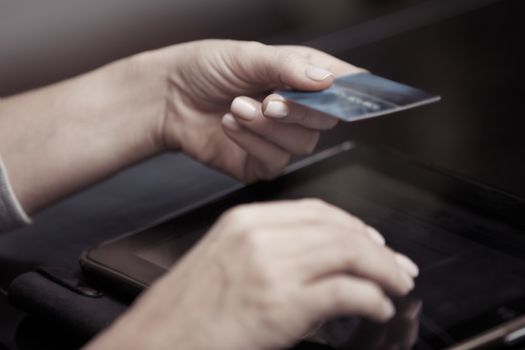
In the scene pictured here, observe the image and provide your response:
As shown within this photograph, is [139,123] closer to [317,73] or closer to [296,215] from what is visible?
[317,73]

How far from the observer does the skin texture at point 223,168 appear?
0.65m

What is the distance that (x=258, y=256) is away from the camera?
0.66 meters

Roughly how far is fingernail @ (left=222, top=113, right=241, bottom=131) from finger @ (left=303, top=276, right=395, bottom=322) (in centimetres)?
43

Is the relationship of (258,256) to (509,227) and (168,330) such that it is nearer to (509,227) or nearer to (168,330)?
(168,330)

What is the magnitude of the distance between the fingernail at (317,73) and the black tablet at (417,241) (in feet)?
0.45

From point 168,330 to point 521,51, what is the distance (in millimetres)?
1030

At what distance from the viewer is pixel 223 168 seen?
116cm

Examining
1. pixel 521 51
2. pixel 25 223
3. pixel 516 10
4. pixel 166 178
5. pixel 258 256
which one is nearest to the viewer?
pixel 258 256

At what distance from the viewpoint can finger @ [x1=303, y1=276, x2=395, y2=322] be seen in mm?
650

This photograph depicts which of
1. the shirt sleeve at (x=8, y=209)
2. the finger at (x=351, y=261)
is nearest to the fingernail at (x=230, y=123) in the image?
the shirt sleeve at (x=8, y=209)

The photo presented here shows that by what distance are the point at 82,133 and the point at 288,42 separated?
0.60m

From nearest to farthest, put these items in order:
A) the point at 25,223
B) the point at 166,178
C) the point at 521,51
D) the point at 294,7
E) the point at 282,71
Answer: the point at 282,71 → the point at 25,223 → the point at 166,178 → the point at 521,51 → the point at 294,7

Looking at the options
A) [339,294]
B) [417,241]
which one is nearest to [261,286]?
[339,294]

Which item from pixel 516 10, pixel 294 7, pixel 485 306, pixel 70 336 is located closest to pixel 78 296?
pixel 70 336
